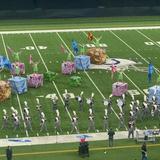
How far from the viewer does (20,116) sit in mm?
23953

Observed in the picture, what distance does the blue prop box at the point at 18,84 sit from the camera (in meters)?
26.6

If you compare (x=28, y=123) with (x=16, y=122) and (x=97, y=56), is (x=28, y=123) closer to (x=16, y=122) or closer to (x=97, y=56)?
(x=16, y=122)

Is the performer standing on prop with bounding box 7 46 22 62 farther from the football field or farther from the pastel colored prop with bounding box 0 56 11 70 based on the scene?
the pastel colored prop with bounding box 0 56 11 70

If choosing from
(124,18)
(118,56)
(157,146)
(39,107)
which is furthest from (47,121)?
(124,18)

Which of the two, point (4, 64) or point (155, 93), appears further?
point (4, 64)

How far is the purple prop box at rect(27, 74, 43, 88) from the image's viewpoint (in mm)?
27484

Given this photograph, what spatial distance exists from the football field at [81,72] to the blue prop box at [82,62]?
0.99 feet

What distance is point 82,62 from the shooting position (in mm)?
30531

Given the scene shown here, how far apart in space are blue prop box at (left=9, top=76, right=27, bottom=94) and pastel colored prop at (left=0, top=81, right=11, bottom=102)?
570 mm

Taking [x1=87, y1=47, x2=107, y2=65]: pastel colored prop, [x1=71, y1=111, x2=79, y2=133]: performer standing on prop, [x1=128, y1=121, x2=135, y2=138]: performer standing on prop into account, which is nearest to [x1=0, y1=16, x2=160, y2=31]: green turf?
[x1=87, y1=47, x2=107, y2=65]: pastel colored prop

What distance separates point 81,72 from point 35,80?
11.7 feet

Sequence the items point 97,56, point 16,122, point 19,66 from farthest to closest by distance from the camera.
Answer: point 97,56 → point 19,66 → point 16,122

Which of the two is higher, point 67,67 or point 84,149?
point 67,67

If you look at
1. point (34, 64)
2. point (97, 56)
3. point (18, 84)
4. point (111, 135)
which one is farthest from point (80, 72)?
point (111, 135)
